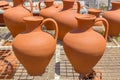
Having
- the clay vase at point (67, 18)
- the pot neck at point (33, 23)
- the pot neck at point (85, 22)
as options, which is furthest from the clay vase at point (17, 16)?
the pot neck at point (85, 22)

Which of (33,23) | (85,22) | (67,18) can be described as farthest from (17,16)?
(85,22)

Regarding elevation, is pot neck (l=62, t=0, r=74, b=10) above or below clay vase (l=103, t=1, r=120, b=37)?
above

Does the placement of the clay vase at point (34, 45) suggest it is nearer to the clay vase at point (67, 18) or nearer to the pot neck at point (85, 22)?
the pot neck at point (85, 22)

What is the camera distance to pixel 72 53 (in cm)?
162

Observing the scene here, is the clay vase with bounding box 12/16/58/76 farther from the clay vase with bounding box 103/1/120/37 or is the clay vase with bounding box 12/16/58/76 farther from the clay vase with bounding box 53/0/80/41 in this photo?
the clay vase with bounding box 103/1/120/37

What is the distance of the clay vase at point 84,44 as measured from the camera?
5.17ft

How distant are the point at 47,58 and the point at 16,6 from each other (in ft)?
2.79

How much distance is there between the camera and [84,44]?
1576 mm

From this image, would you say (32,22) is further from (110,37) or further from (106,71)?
(110,37)

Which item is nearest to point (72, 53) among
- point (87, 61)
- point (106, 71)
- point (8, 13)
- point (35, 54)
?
point (87, 61)

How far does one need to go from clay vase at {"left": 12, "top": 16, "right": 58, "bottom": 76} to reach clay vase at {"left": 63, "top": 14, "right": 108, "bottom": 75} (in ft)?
0.42

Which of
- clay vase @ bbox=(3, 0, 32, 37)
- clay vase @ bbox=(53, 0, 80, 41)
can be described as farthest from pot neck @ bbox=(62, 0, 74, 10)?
clay vase @ bbox=(3, 0, 32, 37)

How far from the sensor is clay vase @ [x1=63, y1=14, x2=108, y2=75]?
158cm

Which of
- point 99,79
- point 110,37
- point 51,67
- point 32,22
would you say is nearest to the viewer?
point 32,22
